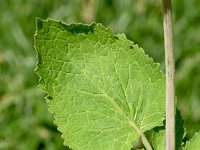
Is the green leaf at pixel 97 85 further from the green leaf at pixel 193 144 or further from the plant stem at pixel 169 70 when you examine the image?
the plant stem at pixel 169 70

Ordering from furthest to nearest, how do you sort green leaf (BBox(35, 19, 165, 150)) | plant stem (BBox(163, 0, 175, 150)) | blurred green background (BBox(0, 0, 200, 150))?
blurred green background (BBox(0, 0, 200, 150)) → green leaf (BBox(35, 19, 165, 150)) → plant stem (BBox(163, 0, 175, 150))

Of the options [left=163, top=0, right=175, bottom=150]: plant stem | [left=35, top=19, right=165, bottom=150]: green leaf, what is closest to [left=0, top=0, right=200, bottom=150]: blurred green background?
[left=35, top=19, right=165, bottom=150]: green leaf

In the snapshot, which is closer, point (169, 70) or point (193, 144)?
point (169, 70)

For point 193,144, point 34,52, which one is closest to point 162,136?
point 193,144

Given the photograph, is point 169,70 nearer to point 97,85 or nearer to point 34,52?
point 97,85

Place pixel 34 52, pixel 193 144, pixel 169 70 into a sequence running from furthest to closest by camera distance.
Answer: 1. pixel 34 52
2. pixel 193 144
3. pixel 169 70

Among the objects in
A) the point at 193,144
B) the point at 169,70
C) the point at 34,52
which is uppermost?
the point at 34,52

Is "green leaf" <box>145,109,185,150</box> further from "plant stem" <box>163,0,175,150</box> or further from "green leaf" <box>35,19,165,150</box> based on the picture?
"plant stem" <box>163,0,175,150</box>
